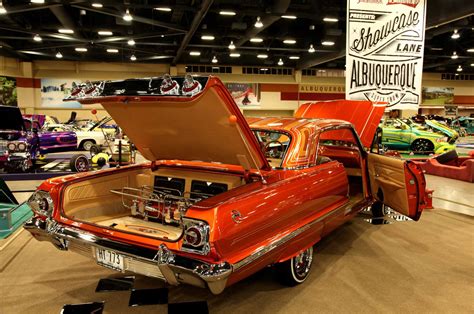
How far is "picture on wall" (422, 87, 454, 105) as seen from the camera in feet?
89.8

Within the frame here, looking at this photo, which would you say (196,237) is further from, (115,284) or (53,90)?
(53,90)

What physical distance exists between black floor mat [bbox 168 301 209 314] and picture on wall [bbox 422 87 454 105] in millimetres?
29286

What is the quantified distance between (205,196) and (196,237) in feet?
3.16

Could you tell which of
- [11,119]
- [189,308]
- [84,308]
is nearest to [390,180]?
[189,308]

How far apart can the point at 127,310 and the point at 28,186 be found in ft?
17.5

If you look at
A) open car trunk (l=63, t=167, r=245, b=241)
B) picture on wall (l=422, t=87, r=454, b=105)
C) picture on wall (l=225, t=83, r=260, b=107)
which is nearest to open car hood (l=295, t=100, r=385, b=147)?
open car trunk (l=63, t=167, r=245, b=241)

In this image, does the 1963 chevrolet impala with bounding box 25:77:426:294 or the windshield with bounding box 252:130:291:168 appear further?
the windshield with bounding box 252:130:291:168

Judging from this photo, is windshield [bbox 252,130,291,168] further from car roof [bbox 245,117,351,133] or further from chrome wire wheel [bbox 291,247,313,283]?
chrome wire wheel [bbox 291,247,313,283]

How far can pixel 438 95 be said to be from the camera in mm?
27422

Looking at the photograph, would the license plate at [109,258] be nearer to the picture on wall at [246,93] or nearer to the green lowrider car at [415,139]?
the green lowrider car at [415,139]

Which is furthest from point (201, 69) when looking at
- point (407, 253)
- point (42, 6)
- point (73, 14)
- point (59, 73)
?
point (407, 253)

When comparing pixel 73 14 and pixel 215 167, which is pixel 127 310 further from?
pixel 73 14

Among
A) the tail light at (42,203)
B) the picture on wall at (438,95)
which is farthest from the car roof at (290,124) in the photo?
the picture on wall at (438,95)

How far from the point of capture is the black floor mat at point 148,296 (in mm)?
2734
